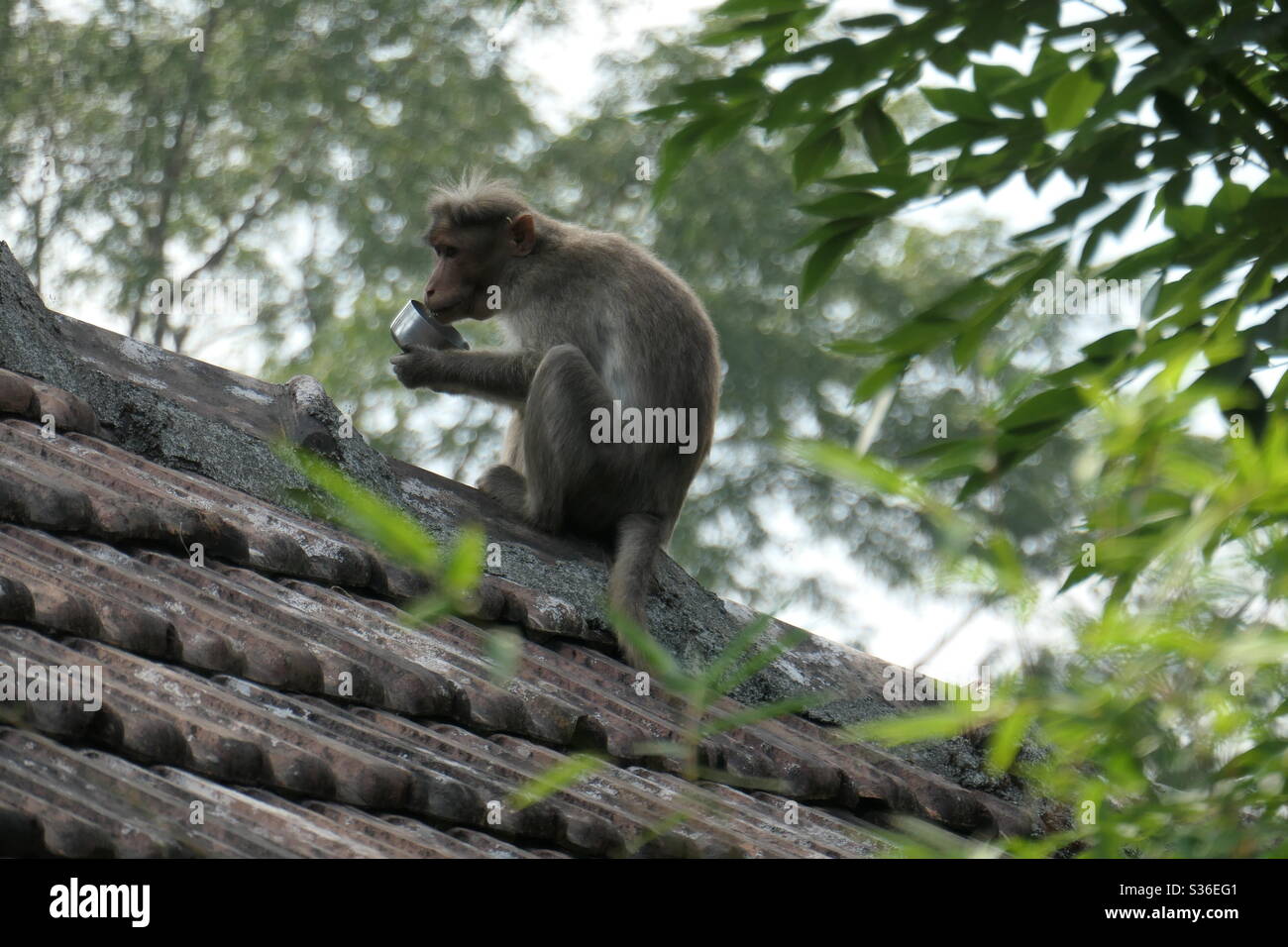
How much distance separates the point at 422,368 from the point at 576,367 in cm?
72

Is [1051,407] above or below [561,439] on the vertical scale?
below

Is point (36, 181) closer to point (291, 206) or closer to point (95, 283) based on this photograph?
point (95, 283)

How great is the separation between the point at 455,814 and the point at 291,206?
59.7 feet

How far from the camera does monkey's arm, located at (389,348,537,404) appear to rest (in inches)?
251

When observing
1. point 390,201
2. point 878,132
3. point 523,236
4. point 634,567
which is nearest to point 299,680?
point 878,132

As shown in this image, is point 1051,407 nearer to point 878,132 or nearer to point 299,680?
point 878,132

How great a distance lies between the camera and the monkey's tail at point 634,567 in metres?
4.82

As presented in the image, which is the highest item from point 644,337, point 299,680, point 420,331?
point 420,331

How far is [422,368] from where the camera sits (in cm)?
639

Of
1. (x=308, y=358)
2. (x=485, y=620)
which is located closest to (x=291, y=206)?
(x=308, y=358)

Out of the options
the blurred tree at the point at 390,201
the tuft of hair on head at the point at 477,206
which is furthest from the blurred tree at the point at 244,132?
the tuft of hair on head at the point at 477,206

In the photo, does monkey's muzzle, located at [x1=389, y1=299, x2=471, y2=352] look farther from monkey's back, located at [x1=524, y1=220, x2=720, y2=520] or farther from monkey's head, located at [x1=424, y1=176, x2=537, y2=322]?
monkey's head, located at [x1=424, y1=176, x2=537, y2=322]

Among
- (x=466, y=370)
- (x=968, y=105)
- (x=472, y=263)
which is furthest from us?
(x=472, y=263)

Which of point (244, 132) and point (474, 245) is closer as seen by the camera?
point (474, 245)
